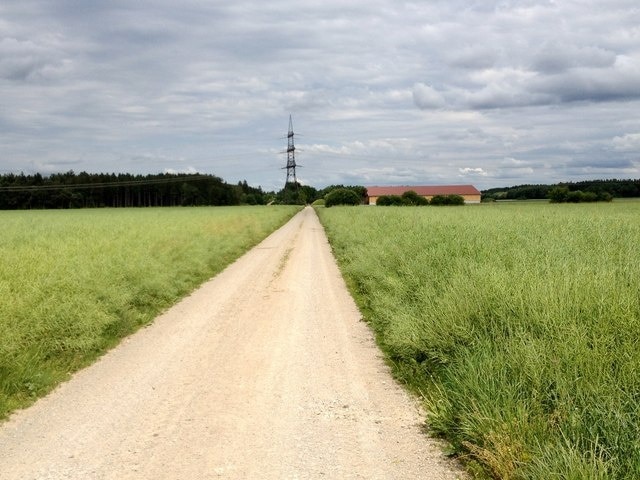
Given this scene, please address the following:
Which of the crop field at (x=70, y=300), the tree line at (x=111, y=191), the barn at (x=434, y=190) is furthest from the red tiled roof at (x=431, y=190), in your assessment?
the crop field at (x=70, y=300)

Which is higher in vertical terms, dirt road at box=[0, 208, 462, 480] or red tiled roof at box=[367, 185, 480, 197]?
red tiled roof at box=[367, 185, 480, 197]

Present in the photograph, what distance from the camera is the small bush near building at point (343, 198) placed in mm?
111625

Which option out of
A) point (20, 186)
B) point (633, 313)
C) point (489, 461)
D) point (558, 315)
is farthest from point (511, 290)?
point (20, 186)

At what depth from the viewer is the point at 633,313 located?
18.6 feet

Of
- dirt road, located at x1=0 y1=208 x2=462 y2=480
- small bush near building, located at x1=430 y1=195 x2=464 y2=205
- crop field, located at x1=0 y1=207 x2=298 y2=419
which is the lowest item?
dirt road, located at x1=0 y1=208 x2=462 y2=480

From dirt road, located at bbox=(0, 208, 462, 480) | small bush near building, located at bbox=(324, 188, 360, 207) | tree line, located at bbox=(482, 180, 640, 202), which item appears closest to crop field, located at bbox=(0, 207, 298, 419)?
dirt road, located at bbox=(0, 208, 462, 480)

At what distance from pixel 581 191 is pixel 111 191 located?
10236 centimetres

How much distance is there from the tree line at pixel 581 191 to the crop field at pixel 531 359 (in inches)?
2957

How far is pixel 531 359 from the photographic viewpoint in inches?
212

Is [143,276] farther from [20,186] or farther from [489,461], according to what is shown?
[20,186]

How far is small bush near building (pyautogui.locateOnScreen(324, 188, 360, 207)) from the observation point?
4395 inches

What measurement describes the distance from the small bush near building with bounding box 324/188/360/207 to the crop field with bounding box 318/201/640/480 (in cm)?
10130

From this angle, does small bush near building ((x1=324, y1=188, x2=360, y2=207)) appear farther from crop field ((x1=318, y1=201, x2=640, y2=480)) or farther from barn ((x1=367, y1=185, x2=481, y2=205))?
crop field ((x1=318, y1=201, x2=640, y2=480))

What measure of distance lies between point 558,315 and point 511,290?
1.26 metres
